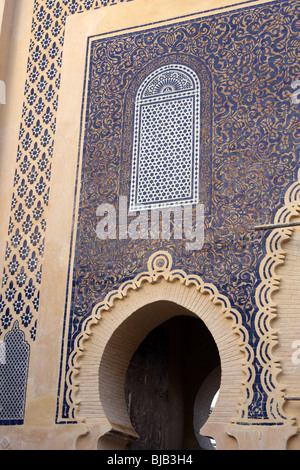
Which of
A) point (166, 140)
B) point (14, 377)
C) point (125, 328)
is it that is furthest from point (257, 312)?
point (14, 377)

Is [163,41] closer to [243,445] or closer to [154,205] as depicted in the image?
[154,205]

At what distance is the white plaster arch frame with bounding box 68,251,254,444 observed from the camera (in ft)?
17.5

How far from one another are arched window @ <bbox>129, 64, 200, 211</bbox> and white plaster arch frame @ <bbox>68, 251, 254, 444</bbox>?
53 cm

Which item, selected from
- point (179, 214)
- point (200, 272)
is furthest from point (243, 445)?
point (179, 214)

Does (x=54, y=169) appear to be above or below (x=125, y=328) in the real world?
above

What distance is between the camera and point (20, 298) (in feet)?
20.1

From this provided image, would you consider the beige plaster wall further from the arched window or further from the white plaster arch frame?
the arched window

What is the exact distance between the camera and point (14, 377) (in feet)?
19.2

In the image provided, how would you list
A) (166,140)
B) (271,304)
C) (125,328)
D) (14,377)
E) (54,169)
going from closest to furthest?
1. (271,304)
2. (125,328)
3. (14,377)
4. (166,140)
5. (54,169)

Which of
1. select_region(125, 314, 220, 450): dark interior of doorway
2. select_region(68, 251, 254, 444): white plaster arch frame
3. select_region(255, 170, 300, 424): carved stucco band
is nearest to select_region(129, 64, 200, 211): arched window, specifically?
select_region(68, 251, 254, 444): white plaster arch frame

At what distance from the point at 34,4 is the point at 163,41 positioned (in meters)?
1.67

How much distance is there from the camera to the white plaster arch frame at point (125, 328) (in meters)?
5.32

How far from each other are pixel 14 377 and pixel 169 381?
205 centimetres

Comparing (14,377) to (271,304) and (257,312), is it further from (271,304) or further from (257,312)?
(271,304)
